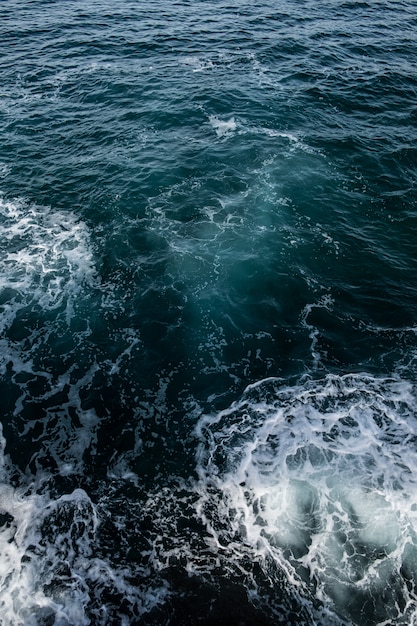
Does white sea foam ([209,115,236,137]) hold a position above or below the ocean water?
above

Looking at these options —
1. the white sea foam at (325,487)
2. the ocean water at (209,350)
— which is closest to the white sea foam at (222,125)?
the ocean water at (209,350)

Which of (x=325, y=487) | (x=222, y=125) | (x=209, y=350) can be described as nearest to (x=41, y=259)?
(x=209, y=350)

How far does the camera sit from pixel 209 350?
25.9 m

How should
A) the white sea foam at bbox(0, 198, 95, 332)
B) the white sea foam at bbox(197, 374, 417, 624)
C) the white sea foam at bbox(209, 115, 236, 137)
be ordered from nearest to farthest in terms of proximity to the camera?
1. the white sea foam at bbox(197, 374, 417, 624)
2. the white sea foam at bbox(0, 198, 95, 332)
3. the white sea foam at bbox(209, 115, 236, 137)

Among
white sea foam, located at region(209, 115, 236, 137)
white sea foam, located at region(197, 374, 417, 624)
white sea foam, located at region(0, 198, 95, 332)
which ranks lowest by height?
white sea foam, located at region(197, 374, 417, 624)

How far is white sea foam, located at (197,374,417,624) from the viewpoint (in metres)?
17.4

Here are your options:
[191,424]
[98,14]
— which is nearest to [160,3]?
[98,14]

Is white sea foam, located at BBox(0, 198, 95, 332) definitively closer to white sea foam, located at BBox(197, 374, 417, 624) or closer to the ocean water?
the ocean water

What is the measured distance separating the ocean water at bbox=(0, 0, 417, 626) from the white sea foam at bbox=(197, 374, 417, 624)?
10cm

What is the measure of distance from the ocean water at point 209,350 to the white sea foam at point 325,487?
98 mm

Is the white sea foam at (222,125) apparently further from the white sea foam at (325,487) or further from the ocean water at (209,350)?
the white sea foam at (325,487)

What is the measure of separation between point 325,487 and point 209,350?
34.0 ft

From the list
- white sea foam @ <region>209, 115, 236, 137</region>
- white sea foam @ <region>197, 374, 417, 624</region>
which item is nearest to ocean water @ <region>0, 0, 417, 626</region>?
white sea foam @ <region>197, 374, 417, 624</region>

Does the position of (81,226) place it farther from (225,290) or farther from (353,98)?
(353,98)
